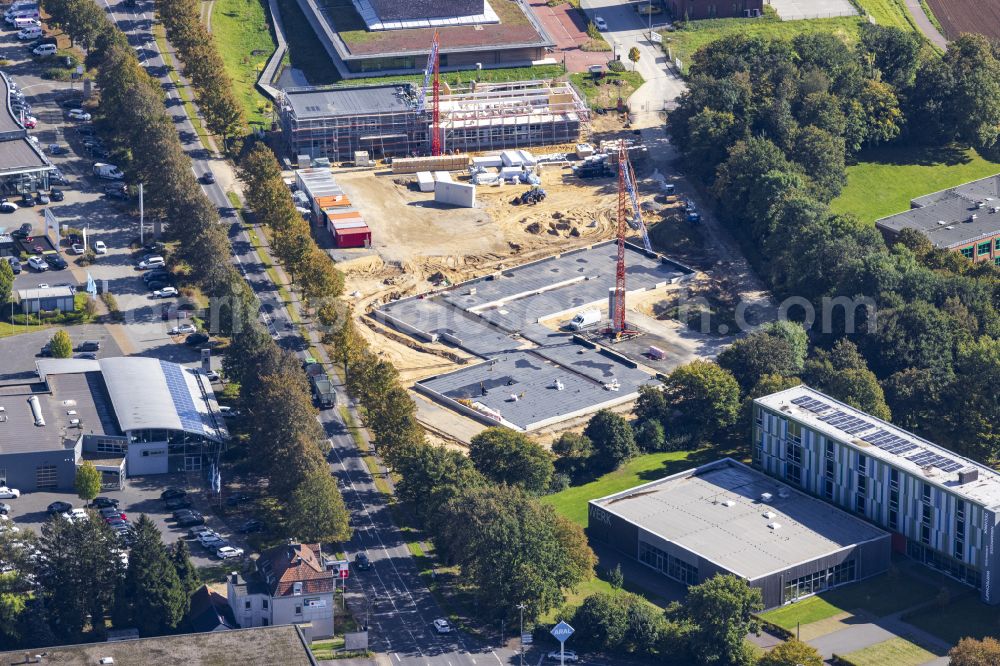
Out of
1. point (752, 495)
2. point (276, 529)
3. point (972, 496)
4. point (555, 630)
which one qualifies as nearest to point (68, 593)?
point (276, 529)

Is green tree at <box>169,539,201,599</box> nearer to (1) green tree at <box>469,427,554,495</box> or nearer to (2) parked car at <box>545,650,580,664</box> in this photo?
(2) parked car at <box>545,650,580,664</box>

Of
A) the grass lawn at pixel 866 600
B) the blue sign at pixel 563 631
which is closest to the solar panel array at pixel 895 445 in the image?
the grass lawn at pixel 866 600

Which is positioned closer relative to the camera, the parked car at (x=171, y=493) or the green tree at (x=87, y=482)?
the green tree at (x=87, y=482)

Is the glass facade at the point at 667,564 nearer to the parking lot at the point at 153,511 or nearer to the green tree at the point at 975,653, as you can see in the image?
the green tree at the point at 975,653

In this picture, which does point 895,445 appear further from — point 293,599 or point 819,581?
point 293,599

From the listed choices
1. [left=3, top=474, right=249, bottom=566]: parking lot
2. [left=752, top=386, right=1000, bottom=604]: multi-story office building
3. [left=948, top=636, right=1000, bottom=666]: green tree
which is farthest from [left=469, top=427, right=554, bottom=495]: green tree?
[left=948, top=636, right=1000, bottom=666]: green tree

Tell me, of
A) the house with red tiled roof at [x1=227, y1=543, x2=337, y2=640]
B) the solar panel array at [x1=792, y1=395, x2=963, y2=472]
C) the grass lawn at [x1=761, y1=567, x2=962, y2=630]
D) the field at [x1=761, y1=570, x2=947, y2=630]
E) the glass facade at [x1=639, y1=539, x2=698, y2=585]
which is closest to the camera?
the house with red tiled roof at [x1=227, y1=543, x2=337, y2=640]
